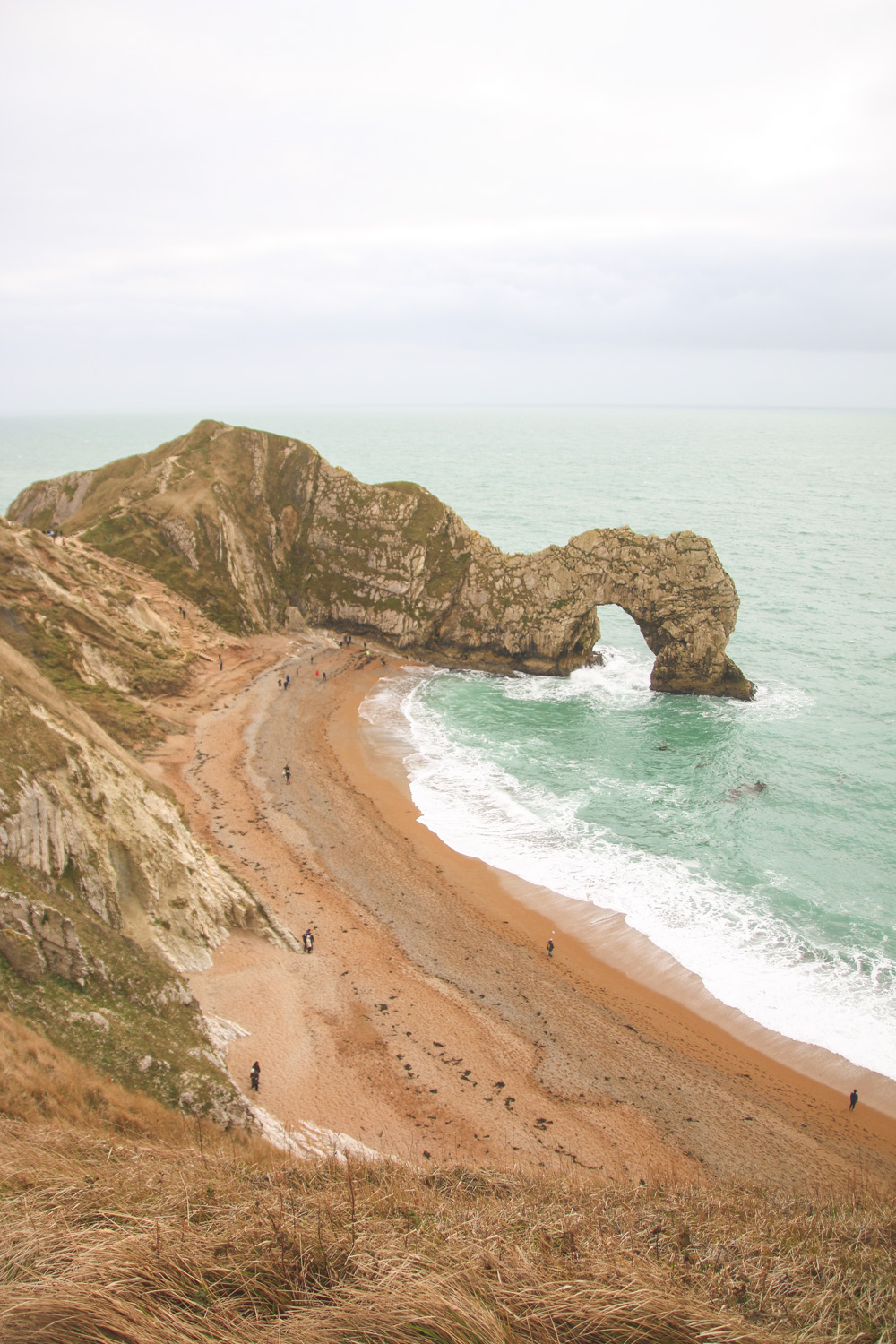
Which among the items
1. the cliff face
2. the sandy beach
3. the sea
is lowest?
the sandy beach

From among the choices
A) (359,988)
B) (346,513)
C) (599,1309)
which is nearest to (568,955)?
(359,988)

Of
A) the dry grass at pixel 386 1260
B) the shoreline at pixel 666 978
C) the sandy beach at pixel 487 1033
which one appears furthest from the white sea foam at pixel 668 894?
the dry grass at pixel 386 1260

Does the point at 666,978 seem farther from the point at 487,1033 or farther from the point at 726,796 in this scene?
the point at 726,796

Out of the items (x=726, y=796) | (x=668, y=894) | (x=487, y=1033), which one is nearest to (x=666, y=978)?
(x=668, y=894)

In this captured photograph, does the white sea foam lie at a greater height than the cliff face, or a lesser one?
lesser

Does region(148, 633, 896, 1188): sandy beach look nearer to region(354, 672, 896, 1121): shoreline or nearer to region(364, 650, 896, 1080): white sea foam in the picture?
region(354, 672, 896, 1121): shoreline

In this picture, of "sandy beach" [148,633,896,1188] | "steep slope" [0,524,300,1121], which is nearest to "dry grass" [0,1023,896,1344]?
"steep slope" [0,524,300,1121]
